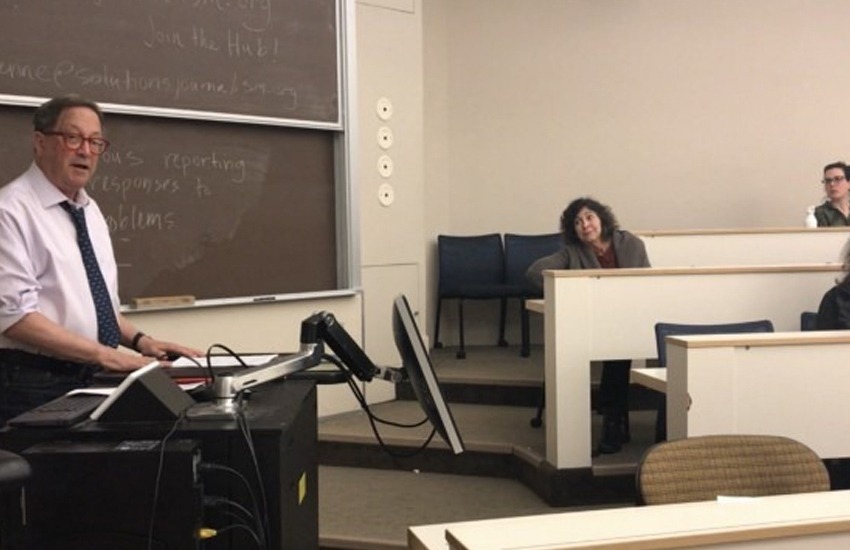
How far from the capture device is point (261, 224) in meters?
4.42

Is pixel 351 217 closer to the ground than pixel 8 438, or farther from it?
farther from it

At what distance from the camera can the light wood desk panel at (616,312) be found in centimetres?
377

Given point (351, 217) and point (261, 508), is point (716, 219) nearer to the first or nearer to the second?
point (351, 217)

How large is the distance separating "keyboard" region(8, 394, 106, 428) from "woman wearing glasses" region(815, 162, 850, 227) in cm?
610

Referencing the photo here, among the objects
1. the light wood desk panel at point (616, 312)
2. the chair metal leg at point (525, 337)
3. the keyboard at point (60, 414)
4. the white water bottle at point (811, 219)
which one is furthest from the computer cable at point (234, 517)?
the white water bottle at point (811, 219)

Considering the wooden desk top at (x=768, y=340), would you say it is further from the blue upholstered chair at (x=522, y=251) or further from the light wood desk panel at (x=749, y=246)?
the blue upholstered chair at (x=522, y=251)

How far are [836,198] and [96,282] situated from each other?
19.1 feet

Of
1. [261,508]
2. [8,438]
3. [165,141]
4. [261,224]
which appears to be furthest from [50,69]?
[261,508]

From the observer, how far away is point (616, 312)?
12.5 ft

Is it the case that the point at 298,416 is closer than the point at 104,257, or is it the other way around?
the point at 298,416

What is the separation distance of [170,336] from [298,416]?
102 inches

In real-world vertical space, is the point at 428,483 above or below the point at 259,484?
below

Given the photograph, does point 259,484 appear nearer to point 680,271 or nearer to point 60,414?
point 60,414

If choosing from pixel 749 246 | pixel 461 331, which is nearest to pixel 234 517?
pixel 461 331
